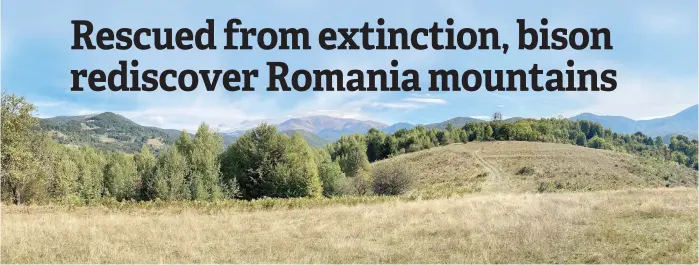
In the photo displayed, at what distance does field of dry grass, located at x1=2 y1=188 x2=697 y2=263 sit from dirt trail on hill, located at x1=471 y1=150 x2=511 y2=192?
44802 mm

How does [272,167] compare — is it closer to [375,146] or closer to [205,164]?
[205,164]

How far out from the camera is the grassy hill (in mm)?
66938

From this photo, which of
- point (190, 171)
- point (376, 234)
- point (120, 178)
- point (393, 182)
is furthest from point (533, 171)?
point (120, 178)

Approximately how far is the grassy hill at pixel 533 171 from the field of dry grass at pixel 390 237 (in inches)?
1679

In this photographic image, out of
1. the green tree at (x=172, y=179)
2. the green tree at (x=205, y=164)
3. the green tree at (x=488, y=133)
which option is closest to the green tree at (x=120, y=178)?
the green tree at (x=172, y=179)

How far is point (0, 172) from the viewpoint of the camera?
1166 inches

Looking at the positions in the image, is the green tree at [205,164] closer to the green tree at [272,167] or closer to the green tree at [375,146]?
the green tree at [272,167]

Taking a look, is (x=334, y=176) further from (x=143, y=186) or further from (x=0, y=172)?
(x=0, y=172)

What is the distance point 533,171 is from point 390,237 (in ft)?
226

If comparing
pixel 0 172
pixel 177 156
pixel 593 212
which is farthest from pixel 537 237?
pixel 177 156

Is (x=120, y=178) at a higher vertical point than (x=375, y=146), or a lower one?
lower

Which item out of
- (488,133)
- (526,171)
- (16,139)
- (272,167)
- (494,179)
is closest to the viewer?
(16,139)

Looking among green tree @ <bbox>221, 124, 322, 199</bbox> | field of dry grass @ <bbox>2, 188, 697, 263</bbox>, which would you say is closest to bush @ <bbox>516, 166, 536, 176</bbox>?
green tree @ <bbox>221, 124, 322, 199</bbox>

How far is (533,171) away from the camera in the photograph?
7662 centimetres
